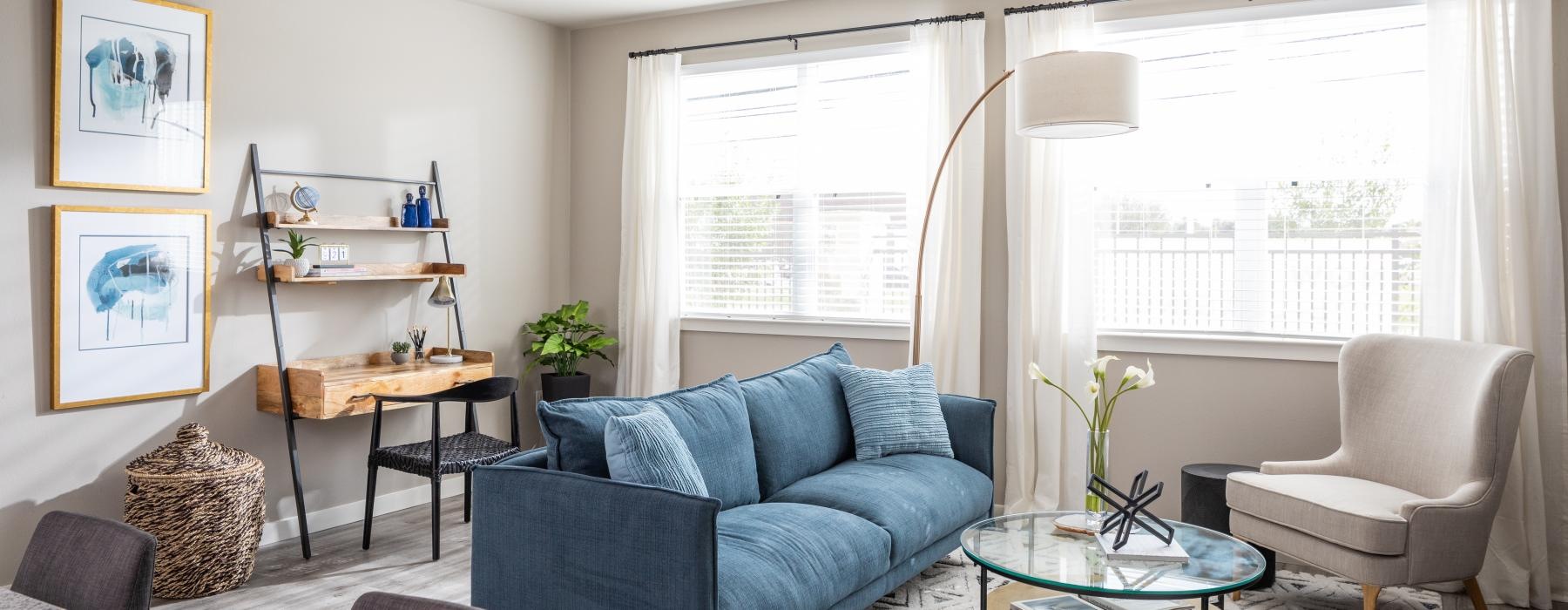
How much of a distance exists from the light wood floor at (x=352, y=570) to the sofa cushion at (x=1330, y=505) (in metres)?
2.70

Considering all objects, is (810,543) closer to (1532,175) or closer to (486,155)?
(1532,175)

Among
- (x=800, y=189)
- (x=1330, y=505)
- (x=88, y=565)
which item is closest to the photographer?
(x=88, y=565)

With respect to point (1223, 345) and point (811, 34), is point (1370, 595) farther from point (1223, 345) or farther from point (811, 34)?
point (811, 34)

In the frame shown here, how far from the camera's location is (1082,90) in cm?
323

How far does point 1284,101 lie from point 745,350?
2797 mm

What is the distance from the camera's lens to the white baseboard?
14.0ft

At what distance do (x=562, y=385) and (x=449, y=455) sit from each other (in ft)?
4.27

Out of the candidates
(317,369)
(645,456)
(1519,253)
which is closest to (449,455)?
(317,369)

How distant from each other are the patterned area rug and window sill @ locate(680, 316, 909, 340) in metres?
1.37

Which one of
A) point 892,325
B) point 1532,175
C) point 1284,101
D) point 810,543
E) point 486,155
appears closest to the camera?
point 810,543

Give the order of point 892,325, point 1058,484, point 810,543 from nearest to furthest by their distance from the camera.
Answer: point 810,543
point 1058,484
point 892,325

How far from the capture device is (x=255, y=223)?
4.20 m

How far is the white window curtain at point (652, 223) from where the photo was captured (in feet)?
17.8

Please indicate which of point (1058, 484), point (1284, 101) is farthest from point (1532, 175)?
point (1058, 484)
